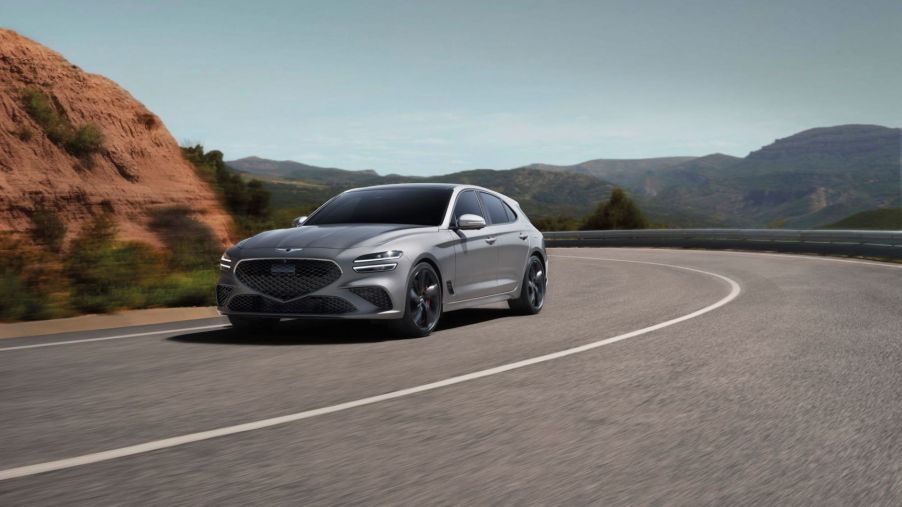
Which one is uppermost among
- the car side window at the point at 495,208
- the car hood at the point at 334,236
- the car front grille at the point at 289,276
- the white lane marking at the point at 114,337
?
the car side window at the point at 495,208

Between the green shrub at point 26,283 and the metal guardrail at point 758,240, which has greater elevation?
the green shrub at point 26,283

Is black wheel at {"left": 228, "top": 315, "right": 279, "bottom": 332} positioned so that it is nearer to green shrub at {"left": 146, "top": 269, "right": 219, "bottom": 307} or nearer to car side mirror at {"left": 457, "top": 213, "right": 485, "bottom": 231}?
car side mirror at {"left": 457, "top": 213, "right": 485, "bottom": 231}

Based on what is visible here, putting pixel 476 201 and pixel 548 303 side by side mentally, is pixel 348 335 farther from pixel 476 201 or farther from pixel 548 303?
pixel 548 303

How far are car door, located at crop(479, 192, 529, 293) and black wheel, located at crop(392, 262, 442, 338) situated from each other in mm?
1638

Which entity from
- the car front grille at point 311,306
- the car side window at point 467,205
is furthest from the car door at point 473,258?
the car front grille at point 311,306

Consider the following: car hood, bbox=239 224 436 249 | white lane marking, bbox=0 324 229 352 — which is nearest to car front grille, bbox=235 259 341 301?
car hood, bbox=239 224 436 249

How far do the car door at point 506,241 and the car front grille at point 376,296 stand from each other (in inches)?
101

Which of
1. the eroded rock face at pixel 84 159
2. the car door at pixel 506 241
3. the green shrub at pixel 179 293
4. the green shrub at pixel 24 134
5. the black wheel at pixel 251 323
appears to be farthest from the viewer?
the green shrub at pixel 24 134

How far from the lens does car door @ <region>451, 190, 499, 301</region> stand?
10695 mm

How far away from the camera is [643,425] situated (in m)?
5.57

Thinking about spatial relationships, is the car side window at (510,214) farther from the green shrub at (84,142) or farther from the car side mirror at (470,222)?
the green shrub at (84,142)

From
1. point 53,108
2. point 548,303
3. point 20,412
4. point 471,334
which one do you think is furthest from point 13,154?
point 20,412

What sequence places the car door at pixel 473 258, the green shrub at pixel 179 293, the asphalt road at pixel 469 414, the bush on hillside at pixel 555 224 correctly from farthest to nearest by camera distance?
1. the bush on hillside at pixel 555 224
2. the green shrub at pixel 179 293
3. the car door at pixel 473 258
4. the asphalt road at pixel 469 414

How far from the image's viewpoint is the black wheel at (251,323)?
10.0 metres
